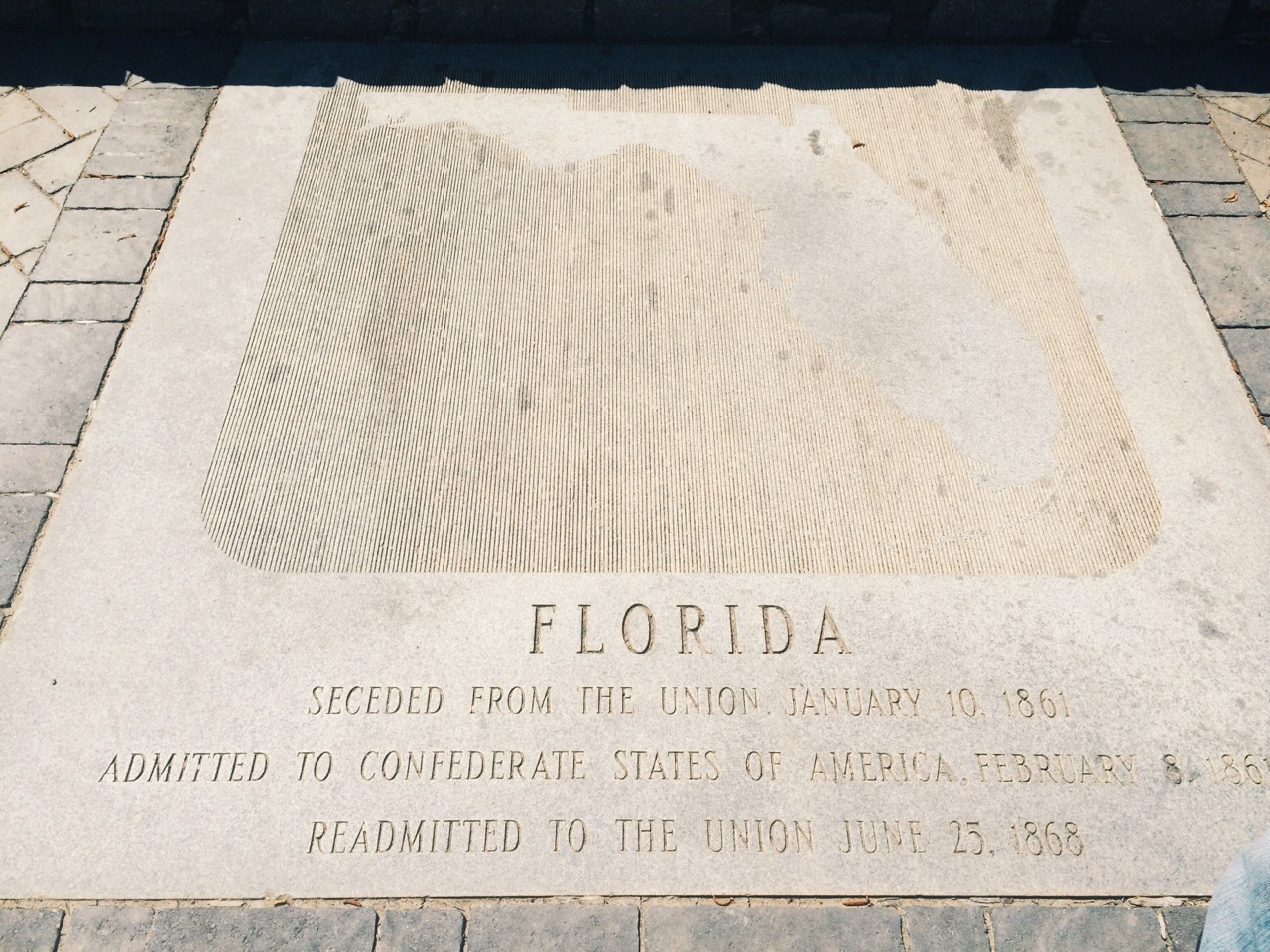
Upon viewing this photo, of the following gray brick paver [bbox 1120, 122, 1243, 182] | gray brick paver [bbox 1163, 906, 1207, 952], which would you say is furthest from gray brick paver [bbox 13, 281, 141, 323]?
gray brick paver [bbox 1120, 122, 1243, 182]

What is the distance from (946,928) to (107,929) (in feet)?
8.05

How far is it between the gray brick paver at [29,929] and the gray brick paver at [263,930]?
0.95 feet

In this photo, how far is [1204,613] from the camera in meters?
3.21

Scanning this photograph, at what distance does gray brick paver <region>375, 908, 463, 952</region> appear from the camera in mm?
2650

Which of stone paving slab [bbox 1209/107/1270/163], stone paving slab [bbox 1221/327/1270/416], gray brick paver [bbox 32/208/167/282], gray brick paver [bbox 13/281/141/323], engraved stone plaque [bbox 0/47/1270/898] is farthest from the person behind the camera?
stone paving slab [bbox 1209/107/1270/163]

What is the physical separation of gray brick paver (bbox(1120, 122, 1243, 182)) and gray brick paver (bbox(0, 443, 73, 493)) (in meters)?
5.04

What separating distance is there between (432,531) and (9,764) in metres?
1.50

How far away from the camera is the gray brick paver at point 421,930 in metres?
2.65

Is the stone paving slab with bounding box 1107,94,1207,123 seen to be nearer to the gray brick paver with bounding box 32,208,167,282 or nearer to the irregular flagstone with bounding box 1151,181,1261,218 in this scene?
the irregular flagstone with bounding box 1151,181,1261,218

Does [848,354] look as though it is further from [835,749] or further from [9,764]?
[9,764]

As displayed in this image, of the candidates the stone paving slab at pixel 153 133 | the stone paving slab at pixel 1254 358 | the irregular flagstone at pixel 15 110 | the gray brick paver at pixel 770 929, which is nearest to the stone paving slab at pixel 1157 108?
the stone paving slab at pixel 1254 358

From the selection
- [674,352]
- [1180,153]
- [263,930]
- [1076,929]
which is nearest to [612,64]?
[674,352]

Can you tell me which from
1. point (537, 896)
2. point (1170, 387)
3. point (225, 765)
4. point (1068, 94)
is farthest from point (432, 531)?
point (1068, 94)

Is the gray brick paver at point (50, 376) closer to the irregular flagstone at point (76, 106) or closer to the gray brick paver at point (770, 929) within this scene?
the irregular flagstone at point (76, 106)
